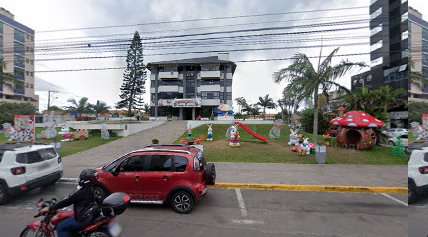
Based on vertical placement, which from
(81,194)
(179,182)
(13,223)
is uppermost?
(81,194)

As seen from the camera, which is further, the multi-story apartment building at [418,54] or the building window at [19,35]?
the building window at [19,35]

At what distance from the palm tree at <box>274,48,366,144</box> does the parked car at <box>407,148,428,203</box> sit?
1050 centimetres

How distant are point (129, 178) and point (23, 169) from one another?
2.96 meters

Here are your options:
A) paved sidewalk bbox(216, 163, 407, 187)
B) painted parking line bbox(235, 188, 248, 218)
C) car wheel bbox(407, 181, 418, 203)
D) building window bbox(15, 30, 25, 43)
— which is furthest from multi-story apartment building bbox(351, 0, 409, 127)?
building window bbox(15, 30, 25, 43)

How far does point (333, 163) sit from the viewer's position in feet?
36.9

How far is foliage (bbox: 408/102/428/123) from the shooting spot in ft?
8.96

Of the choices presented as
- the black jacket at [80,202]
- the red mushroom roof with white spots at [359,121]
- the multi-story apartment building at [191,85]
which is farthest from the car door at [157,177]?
the multi-story apartment building at [191,85]

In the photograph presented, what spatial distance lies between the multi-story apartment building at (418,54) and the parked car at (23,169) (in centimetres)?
829

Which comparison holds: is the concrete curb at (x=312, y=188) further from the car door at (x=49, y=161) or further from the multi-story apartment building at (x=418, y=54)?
the multi-story apartment building at (x=418, y=54)

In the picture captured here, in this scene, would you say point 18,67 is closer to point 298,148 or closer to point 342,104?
point 298,148

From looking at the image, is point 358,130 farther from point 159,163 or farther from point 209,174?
point 159,163

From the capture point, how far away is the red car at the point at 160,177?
559 cm

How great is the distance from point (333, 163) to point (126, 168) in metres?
9.38

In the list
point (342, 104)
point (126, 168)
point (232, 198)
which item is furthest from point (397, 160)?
point (126, 168)
